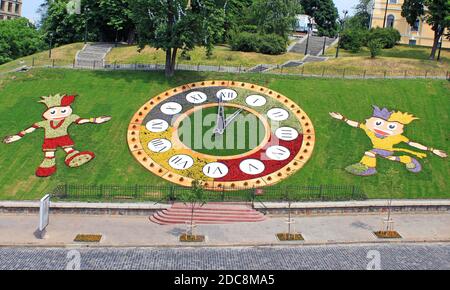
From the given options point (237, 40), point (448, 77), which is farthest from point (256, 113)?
point (237, 40)

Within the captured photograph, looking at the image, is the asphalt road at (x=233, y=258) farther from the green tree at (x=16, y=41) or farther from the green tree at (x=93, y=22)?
the green tree at (x=16, y=41)

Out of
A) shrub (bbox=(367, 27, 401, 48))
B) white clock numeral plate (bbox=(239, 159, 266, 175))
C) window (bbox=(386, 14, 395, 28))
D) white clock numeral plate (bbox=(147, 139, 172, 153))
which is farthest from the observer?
window (bbox=(386, 14, 395, 28))

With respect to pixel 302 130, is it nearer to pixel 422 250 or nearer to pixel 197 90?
pixel 197 90

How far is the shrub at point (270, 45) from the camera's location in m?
68.1

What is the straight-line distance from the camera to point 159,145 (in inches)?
1596

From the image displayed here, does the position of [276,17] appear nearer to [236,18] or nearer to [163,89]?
[236,18]

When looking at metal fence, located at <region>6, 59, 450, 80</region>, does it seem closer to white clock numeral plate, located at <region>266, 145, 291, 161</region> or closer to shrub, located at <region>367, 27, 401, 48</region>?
white clock numeral plate, located at <region>266, 145, 291, 161</region>

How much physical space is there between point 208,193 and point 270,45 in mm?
36805

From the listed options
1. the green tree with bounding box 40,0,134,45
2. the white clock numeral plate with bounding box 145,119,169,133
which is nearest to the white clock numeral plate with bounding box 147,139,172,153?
the white clock numeral plate with bounding box 145,119,169,133

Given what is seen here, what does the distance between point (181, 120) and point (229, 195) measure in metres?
10.0

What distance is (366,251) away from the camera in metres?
28.9

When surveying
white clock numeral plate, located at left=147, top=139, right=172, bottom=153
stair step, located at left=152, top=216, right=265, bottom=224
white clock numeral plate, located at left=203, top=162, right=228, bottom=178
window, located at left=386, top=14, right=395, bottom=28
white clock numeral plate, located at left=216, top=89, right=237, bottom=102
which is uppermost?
window, located at left=386, top=14, right=395, bottom=28

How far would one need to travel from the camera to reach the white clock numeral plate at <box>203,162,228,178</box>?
37781mm

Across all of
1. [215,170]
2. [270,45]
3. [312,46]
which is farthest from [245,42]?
[215,170]
